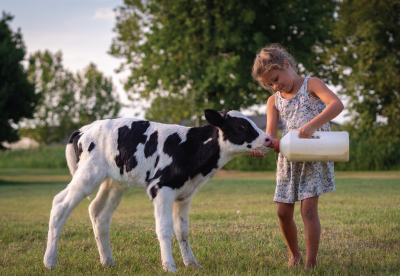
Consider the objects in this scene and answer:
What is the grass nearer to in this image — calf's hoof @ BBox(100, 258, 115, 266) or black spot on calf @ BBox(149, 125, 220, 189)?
calf's hoof @ BBox(100, 258, 115, 266)

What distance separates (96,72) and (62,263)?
60.7 metres

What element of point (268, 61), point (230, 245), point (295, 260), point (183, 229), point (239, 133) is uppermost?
point (268, 61)

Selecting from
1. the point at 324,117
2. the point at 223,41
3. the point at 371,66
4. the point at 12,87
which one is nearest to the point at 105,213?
the point at 324,117

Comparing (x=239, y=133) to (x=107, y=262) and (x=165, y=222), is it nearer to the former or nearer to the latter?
(x=165, y=222)

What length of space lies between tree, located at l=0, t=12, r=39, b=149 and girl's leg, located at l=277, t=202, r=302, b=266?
1991 centimetres

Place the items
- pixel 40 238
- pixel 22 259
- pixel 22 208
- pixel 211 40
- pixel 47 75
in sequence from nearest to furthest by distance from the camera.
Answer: pixel 22 259, pixel 40 238, pixel 22 208, pixel 211 40, pixel 47 75

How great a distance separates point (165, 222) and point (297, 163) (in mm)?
Answer: 1612

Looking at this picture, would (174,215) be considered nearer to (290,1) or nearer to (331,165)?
(331,165)

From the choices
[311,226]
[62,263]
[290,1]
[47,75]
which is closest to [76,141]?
[62,263]

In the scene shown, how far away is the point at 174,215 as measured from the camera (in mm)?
4934

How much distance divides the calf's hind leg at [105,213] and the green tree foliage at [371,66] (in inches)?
892

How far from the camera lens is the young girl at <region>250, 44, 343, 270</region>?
450cm

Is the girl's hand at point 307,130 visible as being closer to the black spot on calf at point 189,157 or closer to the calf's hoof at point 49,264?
the black spot on calf at point 189,157

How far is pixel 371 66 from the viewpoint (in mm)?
26422
